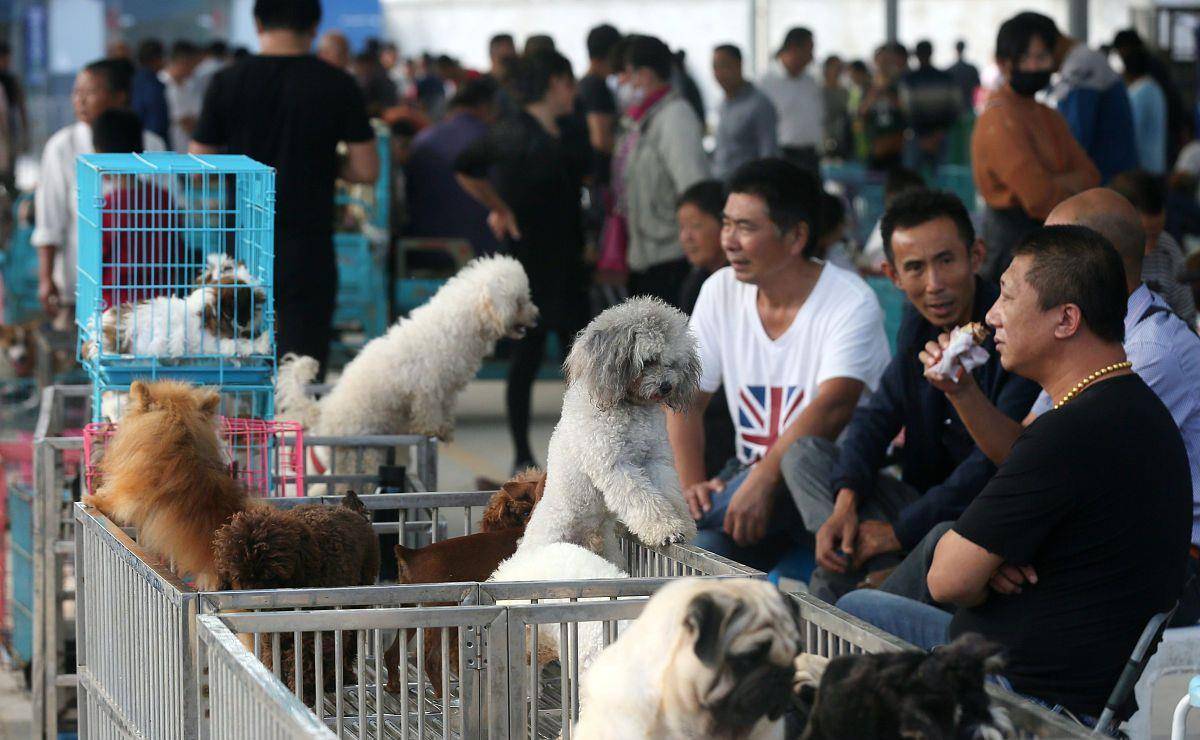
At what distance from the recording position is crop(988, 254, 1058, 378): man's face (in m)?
2.89

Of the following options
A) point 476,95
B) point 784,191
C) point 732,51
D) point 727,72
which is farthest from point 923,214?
point 732,51

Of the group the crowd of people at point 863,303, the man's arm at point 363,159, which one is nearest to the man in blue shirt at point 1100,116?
the crowd of people at point 863,303

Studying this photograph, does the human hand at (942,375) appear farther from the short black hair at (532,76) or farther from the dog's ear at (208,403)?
the short black hair at (532,76)

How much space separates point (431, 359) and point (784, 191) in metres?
1.40

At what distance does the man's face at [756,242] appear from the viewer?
15.2ft

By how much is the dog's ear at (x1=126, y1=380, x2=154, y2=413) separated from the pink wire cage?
0.82ft

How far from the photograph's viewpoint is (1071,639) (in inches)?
111

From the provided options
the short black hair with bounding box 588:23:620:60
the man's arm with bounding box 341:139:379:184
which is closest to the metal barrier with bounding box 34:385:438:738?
the man's arm with bounding box 341:139:379:184

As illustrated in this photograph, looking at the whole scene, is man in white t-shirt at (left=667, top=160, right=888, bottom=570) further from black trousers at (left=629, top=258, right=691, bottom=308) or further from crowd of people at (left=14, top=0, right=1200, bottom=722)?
black trousers at (left=629, top=258, right=691, bottom=308)

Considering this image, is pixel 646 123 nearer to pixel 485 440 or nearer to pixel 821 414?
pixel 485 440

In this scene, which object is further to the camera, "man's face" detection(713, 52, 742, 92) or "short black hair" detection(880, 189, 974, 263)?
"man's face" detection(713, 52, 742, 92)

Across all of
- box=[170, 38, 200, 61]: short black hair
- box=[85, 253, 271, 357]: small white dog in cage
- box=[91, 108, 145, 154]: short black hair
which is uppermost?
box=[170, 38, 200, 61]: short black hair

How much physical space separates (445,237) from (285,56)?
373 centimetres

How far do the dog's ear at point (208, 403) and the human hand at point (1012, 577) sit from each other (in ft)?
5.47
